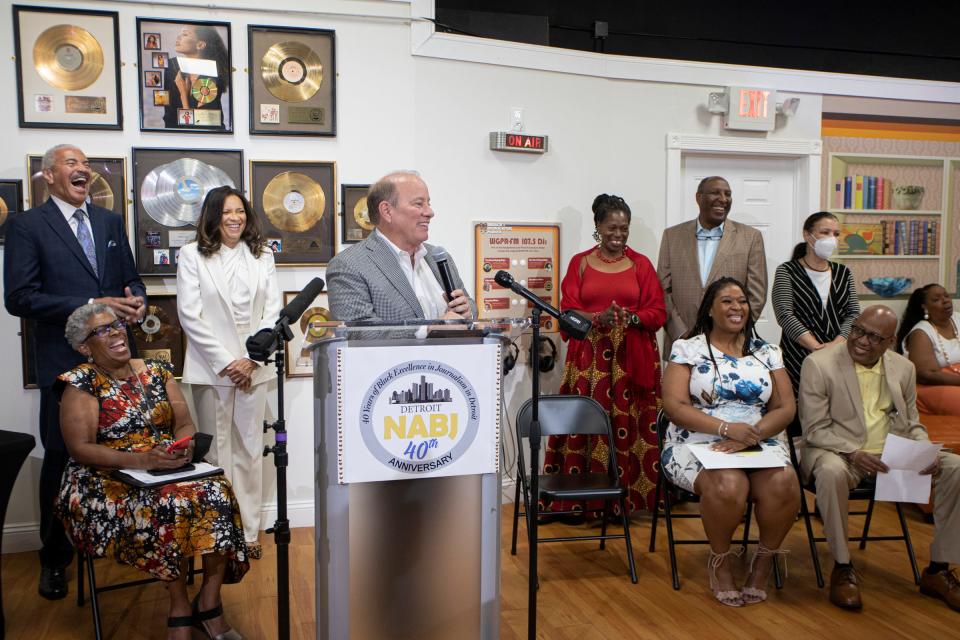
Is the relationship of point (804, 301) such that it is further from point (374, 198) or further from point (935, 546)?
point (374, 198)

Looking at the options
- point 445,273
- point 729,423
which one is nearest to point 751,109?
point 729,423

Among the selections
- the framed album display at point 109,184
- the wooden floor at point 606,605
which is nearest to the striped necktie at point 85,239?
the framed album display at point 109,184

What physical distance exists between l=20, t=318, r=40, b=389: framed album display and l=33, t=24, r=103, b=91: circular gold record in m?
1.23

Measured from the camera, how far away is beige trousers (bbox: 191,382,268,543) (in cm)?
411

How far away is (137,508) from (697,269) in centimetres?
317

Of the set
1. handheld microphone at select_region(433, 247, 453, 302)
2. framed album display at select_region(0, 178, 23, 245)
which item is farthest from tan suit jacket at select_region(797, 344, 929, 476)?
framed album display at select_region(0, 178, 23, 245)

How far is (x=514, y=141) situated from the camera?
486 cm

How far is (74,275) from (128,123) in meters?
0.93

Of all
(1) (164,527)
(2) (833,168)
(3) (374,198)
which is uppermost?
(2) (833,168)

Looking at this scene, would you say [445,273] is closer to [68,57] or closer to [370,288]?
[370,288]

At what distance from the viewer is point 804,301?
450 centimetres

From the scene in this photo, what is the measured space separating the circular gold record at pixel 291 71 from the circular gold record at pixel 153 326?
133cm

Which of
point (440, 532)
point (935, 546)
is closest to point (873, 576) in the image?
point (935, 546)

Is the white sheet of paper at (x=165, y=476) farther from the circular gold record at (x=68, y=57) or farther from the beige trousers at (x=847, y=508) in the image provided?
the beige trousers at (x=847, y=508)
